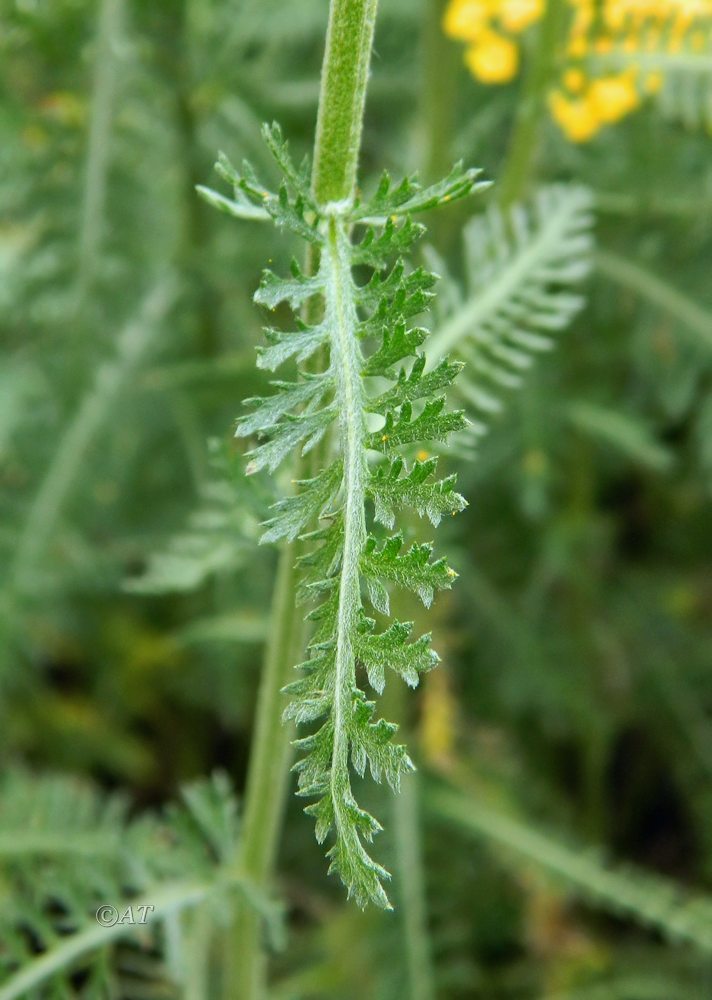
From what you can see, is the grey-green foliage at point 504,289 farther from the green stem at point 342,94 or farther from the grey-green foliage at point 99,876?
the grey-green foliage at point 99,876

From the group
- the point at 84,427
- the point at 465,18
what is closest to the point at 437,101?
the point at 465,18

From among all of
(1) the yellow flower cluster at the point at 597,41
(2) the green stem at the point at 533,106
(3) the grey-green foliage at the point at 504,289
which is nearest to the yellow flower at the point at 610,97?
(1) the yellow flower cluster at the point at 597,41

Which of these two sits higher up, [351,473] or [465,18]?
[465,18]

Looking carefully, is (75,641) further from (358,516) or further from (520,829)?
(358,516)

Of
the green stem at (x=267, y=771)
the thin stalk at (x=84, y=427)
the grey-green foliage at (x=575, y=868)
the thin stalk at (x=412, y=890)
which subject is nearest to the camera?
the green stem at (x=267, y=771)

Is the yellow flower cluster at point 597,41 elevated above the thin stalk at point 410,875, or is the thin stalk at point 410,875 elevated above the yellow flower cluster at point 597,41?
the yellow flower cluster at point 597,41

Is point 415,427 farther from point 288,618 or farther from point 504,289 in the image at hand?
point 504,289

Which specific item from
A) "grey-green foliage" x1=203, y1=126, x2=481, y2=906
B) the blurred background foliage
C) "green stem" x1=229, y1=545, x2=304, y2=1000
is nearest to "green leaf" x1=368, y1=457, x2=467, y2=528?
"grey-green foliage" x1=203, y1=126, x2=481, y2=906

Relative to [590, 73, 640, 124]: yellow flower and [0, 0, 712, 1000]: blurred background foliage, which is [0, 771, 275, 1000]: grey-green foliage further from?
[590, 73, 640, 124]: yellow flower
